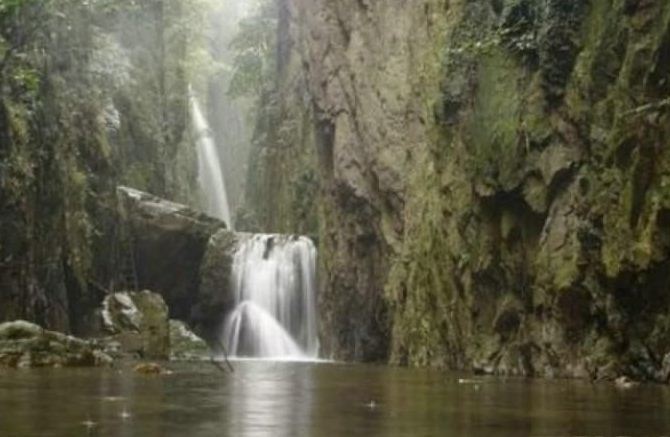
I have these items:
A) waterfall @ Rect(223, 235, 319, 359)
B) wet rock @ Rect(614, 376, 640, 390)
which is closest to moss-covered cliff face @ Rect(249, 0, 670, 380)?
wet rock @ Rect(614, 376, 640, 390)

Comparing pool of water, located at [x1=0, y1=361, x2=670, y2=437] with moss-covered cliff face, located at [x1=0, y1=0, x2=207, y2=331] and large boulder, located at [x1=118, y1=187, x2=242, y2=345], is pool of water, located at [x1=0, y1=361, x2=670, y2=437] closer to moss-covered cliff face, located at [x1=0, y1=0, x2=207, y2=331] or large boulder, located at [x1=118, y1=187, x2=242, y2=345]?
moss-covered cliff face, located at [x1=0, y1=0, x2=207, y2=331]

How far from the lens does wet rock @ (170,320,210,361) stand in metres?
→ 30.8

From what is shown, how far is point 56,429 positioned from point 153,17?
42964 millimetres

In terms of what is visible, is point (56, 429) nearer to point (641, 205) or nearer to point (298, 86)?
point (641, 205)

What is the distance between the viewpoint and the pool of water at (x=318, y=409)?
7590 millimetres

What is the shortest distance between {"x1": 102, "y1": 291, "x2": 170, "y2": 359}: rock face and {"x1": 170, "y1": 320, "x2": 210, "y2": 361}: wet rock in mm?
784

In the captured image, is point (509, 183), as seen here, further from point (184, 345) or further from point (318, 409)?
point (184, 345)

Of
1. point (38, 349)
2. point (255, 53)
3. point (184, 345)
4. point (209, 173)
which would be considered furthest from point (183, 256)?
point (209, 173)

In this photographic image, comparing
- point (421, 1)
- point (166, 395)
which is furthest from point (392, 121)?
point (166, 395)

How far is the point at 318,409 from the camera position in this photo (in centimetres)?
967

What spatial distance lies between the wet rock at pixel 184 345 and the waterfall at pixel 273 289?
576cm

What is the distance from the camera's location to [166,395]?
11.6m

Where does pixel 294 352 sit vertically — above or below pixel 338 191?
below

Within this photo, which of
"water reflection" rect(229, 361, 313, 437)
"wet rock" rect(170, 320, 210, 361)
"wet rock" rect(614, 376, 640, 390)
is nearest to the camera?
"water reflection" rect(229, 361, 313, 437)
